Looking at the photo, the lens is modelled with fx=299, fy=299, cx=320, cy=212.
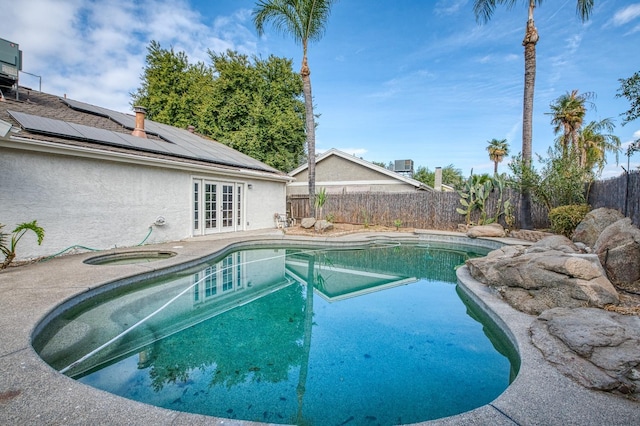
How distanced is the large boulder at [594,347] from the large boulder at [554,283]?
0.53m

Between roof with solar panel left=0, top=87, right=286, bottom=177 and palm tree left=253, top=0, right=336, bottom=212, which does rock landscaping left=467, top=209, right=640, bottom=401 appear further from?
palm tree left=253, top=0, right=336, bottom=212

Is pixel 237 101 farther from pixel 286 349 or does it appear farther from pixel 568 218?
pixel 286 349

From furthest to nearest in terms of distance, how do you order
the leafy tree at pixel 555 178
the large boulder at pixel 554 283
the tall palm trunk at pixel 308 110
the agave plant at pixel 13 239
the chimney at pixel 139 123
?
1. the tall palm trunk at pixel 308 110
2. the chimney at pixel 139 123
3. the leafy tree at pixel 555 178
4. the agave plant at pixel 13 239
5. the large boulder at pixel 554 283

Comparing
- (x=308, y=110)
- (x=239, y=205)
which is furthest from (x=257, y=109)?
(x=239, y=205)

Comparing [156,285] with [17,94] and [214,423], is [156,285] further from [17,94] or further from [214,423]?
[17,94]

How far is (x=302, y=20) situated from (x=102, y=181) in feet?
30.0

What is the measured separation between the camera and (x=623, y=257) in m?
4.39

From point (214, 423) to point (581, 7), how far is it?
14837mm

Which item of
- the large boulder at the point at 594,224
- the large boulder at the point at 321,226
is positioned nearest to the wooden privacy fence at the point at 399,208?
the large boulder at the point at 321,226

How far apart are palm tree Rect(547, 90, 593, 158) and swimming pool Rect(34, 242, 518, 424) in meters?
20.1

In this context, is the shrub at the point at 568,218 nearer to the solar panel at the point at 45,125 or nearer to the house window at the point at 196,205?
the house window at the point at 196,205

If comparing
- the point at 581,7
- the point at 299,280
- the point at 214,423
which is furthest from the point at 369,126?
the point at 214,423

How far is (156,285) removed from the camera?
17.9 feet

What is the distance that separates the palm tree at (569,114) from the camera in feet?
61.6
